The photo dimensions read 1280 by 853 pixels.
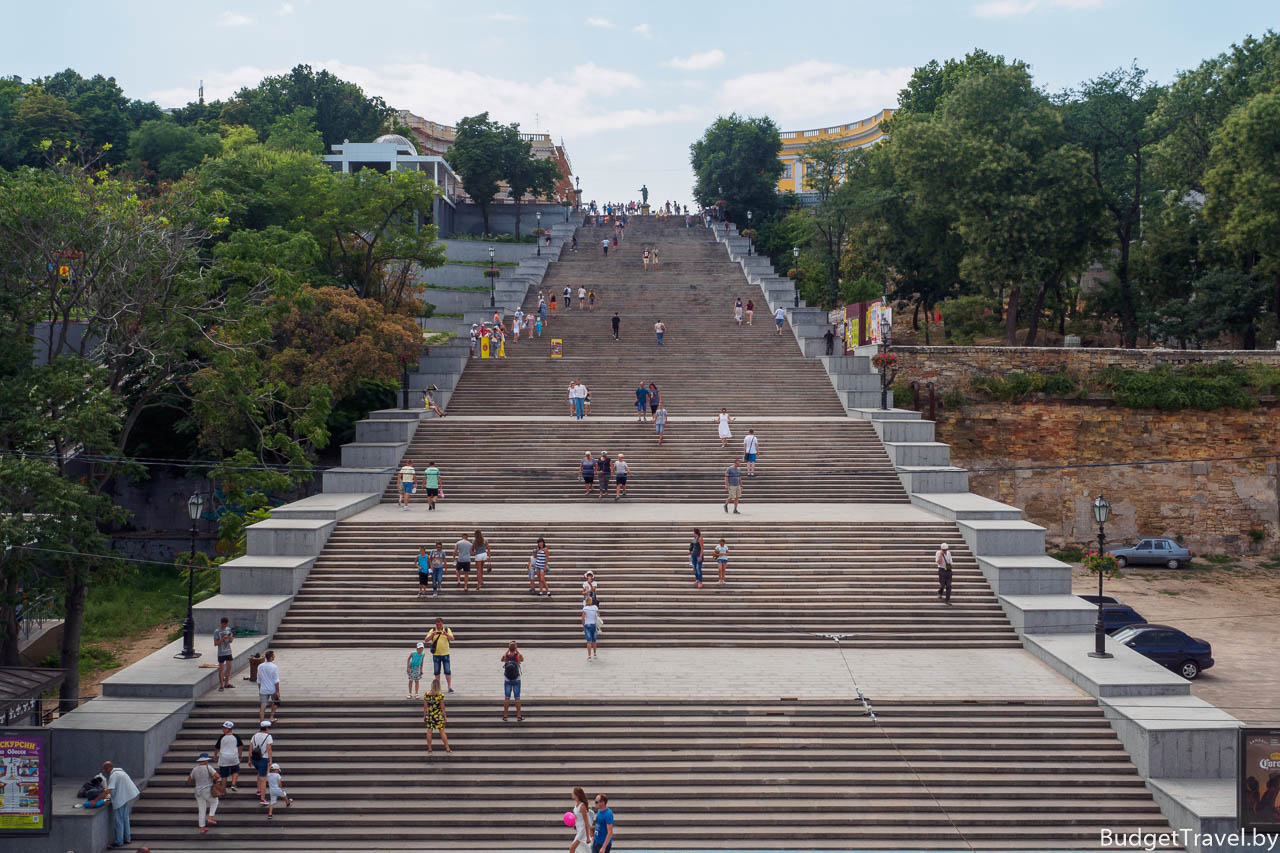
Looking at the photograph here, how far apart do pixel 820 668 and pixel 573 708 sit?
15.4 feet

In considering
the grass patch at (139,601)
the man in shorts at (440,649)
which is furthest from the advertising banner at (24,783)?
the grass patch at (139,601)

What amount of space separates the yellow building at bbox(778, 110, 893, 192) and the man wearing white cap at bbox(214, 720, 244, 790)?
9506 cm

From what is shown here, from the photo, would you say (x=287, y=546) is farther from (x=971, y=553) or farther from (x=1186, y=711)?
(x=1186, y=711)

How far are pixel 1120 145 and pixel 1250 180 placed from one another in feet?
31.1

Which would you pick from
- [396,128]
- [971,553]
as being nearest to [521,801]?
[971,553]

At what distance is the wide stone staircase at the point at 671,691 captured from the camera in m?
14.7

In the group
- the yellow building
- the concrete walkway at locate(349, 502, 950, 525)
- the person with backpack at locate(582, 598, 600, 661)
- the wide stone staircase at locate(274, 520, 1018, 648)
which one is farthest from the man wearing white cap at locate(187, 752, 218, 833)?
the yellow building

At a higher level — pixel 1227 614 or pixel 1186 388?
pixel 1186 388

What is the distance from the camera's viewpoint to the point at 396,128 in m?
70.9

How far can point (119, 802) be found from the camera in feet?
46.8

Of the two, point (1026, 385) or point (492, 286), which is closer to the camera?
point (1026, 385)

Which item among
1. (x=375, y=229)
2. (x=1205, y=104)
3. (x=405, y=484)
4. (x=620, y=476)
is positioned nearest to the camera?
(x=405, y=484)

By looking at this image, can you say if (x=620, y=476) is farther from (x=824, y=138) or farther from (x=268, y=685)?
(x=824, y=138)

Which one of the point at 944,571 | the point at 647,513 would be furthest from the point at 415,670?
the point at 944,571
